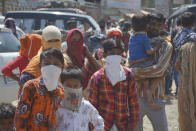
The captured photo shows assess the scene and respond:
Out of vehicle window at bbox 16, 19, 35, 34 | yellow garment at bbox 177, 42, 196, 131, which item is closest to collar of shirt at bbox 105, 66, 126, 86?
yellow garment at bbox 177, 42, 196, 131

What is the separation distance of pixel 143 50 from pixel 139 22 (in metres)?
0.30

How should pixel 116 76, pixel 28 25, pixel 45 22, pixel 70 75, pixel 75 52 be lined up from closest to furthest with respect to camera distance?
1. pixel 70 75
2. pixel 116 76
3. pixel 75 52
4. pixel 45 22
5. pixel 28 25

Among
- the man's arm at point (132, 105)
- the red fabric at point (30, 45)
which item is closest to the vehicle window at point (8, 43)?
the red fabric at point (30, 45)

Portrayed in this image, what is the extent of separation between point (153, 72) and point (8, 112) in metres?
1.55

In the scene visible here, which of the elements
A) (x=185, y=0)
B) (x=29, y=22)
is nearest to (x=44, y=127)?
(x=29, y=22)

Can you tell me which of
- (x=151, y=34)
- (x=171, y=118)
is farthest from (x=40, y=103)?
(x=171, y=118)

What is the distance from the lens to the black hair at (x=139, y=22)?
348 cm

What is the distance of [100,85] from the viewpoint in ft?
9.81

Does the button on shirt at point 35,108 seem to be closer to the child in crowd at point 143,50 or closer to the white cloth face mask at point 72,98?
the white cloth face mask at point 72,98

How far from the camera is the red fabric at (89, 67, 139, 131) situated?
117 inches

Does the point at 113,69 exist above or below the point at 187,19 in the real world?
below

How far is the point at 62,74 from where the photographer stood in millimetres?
2578

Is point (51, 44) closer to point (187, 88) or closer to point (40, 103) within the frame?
point (40, 103)

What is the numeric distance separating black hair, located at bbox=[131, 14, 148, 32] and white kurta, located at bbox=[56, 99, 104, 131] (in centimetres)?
124
